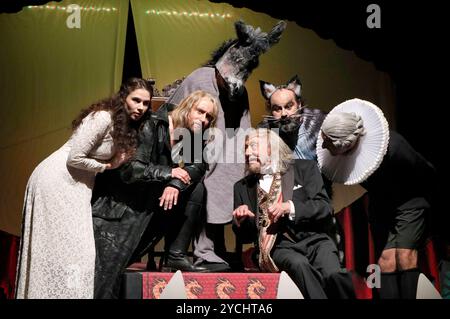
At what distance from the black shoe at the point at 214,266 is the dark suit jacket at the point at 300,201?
8.6 inches

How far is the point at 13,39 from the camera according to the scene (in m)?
5.07

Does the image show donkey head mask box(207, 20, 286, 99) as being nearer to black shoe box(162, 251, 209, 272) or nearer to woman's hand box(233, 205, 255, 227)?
woman's hand box(233, 205, 255, 227)

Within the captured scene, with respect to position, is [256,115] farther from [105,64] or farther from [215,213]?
[215,213]

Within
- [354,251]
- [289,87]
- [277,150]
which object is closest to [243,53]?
[289,87]

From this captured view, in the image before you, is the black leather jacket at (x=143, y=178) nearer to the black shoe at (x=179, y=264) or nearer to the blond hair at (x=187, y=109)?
the blond hair at (x=187, y=109)

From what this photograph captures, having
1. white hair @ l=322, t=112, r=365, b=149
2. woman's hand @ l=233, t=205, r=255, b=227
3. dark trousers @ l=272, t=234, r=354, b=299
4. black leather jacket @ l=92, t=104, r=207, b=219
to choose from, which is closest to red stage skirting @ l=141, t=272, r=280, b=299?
dark trousers @ l=272, t=234, r=354, b=299

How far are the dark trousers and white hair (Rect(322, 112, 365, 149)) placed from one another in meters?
0.56

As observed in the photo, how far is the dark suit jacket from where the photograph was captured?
3.67 meters

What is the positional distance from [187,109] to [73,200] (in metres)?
0.89

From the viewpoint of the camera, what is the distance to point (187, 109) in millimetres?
3883

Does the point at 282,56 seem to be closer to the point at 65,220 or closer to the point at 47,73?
the point at 47,73
